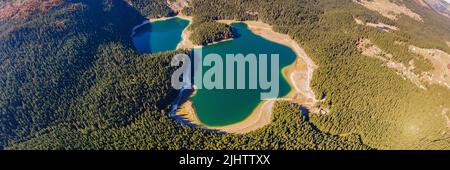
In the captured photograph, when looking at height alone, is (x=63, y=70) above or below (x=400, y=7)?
below

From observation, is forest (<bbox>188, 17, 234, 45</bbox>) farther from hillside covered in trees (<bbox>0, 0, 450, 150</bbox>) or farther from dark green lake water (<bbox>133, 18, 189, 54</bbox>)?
dark green lake water (<bbox>133, 18, 189, 54</bbox>)

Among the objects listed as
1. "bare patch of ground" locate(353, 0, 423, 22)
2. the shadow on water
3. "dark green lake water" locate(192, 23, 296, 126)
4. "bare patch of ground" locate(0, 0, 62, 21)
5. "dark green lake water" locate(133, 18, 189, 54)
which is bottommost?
the shadow on water


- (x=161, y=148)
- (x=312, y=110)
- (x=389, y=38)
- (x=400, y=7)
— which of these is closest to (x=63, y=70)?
(x=161, y=148)

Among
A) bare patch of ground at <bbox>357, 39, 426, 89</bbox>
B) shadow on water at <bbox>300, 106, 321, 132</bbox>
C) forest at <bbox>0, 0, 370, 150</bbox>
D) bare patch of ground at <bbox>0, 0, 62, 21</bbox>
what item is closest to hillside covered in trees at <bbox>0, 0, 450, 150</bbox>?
forest at <bbox>0, 0, 370, 150</bbox>

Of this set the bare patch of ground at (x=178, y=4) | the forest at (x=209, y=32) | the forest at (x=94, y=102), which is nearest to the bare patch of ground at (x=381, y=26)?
the forest at (x=209, y=32)

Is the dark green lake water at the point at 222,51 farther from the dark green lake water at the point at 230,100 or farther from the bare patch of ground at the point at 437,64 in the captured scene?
the bare patch of ground at the point at 437,64

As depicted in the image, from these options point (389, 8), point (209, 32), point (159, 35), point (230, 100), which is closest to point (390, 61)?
point (389, 8)

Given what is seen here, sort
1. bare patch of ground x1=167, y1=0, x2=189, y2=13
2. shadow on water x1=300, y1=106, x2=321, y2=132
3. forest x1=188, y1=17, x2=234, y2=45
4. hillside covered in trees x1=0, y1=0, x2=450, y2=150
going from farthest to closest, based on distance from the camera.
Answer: bare patch of ground x1=167, y1=0, x2=189, y2=13 < forest x1=188, y1=17, x2=234, y2=45 < shadow on water x1=300, y1=106, x2=321, y2=132 < hillside covered in trees x1=0, y1=0, x2=450, y2=150

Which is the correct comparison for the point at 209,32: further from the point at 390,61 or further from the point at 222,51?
the point at 390,61
